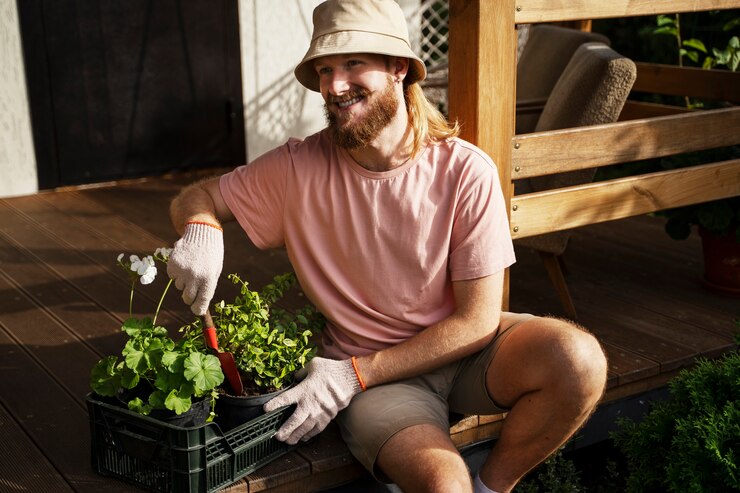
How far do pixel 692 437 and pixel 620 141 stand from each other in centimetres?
84

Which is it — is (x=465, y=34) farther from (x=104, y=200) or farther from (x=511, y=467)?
(x=104, y=200)

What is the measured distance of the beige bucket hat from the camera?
74.8 inches

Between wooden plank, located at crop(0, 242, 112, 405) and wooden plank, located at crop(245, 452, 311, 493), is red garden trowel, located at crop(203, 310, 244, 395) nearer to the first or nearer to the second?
wooden plank, located at crop(245, 452, 311, 493)

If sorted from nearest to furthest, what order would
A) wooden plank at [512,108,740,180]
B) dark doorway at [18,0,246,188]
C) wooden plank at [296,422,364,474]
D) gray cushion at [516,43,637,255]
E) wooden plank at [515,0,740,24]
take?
wooden plank at [296,422,364,474] < wooden plank at [515,0,740,24] < wooden plank at [512,108,740,180] < gray cushion at [516,43,637,255] < dark doorway at [18,0,246,188]

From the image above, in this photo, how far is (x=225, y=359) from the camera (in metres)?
1.90

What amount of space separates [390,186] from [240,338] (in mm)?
468

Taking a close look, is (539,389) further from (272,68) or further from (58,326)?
(272,68)

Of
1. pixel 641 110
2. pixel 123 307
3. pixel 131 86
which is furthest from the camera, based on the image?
pixel 131 86

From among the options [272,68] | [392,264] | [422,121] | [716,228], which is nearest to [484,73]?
[422,121]

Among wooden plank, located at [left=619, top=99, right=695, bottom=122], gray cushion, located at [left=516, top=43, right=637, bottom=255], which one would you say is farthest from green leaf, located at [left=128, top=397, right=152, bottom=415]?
wooden plank, located at [left=619, top=99, right=695, bottom=122]

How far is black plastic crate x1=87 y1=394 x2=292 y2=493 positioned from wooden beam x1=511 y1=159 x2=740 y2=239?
2.95 ft

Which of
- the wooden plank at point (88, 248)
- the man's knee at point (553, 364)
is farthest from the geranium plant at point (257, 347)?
the wooden plank at point (88, 248)

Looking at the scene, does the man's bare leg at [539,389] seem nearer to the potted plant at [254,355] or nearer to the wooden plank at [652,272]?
the potted plant at [254,355]

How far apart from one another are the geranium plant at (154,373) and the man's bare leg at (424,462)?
0.38 meters
